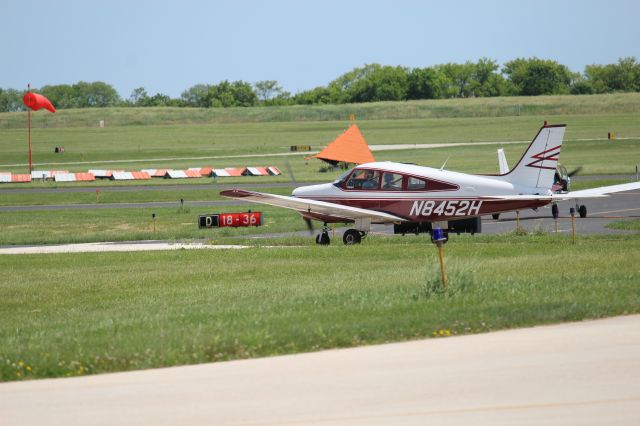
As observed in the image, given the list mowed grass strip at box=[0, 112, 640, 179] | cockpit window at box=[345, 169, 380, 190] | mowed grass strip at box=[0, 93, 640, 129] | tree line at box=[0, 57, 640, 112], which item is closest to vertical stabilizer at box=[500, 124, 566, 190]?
cockpit window at box=[345, 169, 380, 190]

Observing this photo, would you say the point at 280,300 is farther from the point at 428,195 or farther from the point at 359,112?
the point at 359,112

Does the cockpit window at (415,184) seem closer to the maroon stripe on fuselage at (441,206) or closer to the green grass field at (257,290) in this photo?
the maroon stripe on fuselage at (441,206)

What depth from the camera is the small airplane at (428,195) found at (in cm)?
2662

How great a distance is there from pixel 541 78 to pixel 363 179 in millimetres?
156845

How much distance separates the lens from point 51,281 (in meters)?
21.2

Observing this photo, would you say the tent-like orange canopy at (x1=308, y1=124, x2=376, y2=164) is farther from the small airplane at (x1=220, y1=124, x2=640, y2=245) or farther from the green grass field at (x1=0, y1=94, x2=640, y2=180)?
the green grass field at (x1=0, y1=94, x2=640, y2=180)

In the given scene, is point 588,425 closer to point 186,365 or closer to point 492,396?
point 492,396

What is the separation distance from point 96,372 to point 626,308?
6.87m

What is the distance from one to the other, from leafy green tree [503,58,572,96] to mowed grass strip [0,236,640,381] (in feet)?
510

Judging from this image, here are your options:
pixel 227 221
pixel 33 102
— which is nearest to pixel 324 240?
pixel 227 221

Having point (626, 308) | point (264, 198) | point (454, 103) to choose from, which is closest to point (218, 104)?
point (454, 103)

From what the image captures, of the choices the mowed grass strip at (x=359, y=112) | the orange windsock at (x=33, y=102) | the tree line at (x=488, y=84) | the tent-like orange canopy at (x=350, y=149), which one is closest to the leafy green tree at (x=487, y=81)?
the tree line at (x=488, y=84)

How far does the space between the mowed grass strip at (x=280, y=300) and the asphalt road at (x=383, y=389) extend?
0.61 metres

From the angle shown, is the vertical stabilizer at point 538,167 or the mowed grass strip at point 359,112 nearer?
the vertical stabilizer at point 538,167
